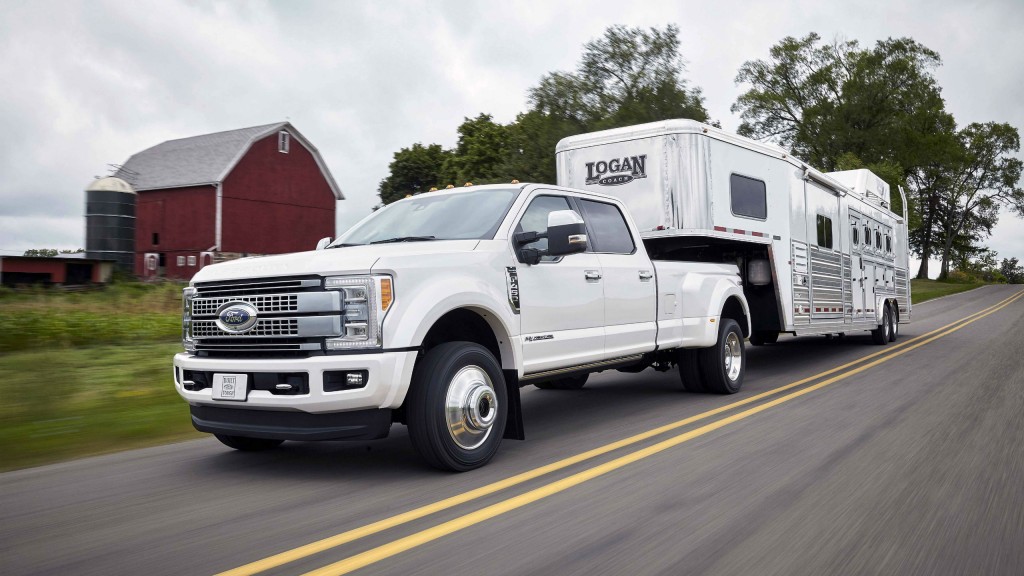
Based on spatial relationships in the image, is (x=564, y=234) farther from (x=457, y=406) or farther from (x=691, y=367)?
(x=691, y=367)

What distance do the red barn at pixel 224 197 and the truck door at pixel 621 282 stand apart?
1349 inches

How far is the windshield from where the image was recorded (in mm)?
6094

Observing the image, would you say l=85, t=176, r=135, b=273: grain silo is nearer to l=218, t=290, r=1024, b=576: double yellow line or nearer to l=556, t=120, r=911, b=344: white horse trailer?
l=556, t=120, r=911, b=344: white horse trailer

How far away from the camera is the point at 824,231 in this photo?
12.5 m

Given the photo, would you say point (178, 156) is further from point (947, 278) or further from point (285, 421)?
point (947, 278)

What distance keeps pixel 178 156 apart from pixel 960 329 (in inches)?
1482

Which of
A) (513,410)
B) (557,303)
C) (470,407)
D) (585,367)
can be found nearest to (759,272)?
(585,367)

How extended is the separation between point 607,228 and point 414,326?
9.73 ft

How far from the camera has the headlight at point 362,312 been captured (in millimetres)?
4879

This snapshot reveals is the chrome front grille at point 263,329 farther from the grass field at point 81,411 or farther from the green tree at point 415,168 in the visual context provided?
the green tree at point 415,168

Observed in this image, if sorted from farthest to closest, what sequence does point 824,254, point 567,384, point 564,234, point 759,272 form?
point 824,254 < point 759,272 < point 567,384 < point 564,234

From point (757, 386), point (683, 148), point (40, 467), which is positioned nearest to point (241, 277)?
point (40, 467)

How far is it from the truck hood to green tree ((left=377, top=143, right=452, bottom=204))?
57.4 meters

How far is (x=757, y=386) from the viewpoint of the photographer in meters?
9.79
